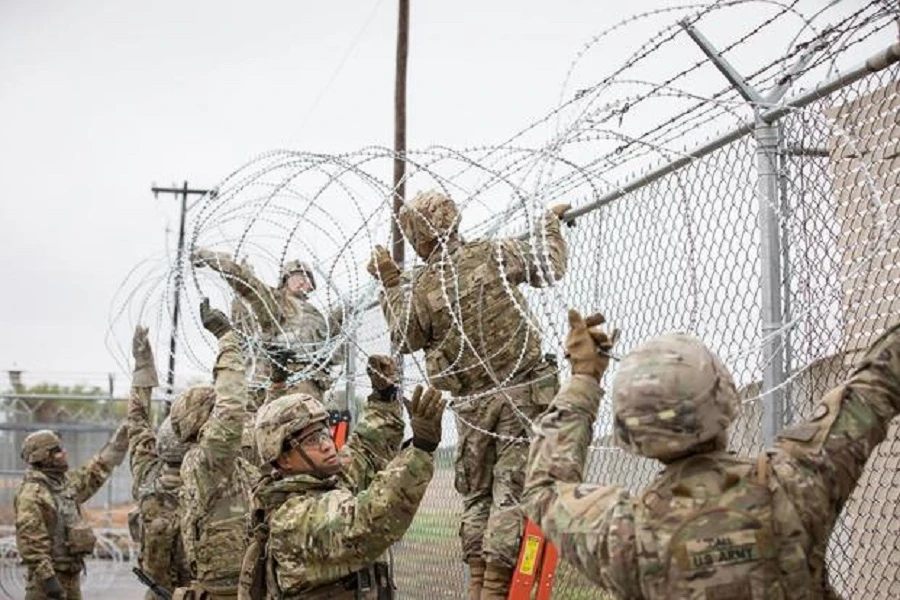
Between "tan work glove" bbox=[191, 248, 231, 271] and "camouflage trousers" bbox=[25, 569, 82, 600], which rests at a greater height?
"tan work glove" bbox=[191, 248, 231, 271]

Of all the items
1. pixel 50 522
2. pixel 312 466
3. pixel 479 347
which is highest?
pixel 479 347

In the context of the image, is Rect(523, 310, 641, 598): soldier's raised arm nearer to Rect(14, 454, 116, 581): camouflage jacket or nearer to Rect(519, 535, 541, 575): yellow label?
Rect(519, 535, 541, 575): yellow label

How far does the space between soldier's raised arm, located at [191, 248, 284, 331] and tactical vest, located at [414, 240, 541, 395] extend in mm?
1284

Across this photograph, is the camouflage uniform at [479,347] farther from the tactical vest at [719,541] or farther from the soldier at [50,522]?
the soldier at [50,522]

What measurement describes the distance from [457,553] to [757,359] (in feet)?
11.3

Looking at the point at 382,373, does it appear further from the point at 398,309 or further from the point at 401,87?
the point at 401,87

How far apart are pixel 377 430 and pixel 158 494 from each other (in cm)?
363

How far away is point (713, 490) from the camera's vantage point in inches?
114

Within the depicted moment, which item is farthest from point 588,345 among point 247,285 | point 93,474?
point 93,474

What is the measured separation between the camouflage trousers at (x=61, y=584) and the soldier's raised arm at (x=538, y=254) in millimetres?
5349

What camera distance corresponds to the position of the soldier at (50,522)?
9.78 meters

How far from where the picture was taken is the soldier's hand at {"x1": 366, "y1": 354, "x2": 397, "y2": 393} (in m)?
5.51

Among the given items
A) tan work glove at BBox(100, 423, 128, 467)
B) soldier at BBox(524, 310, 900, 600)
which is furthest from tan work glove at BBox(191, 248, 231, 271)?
soldier at BBox(524, 310, 900, 600)

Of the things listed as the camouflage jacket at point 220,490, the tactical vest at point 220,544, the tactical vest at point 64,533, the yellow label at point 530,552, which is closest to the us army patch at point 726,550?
the yellow label at point 530,552
